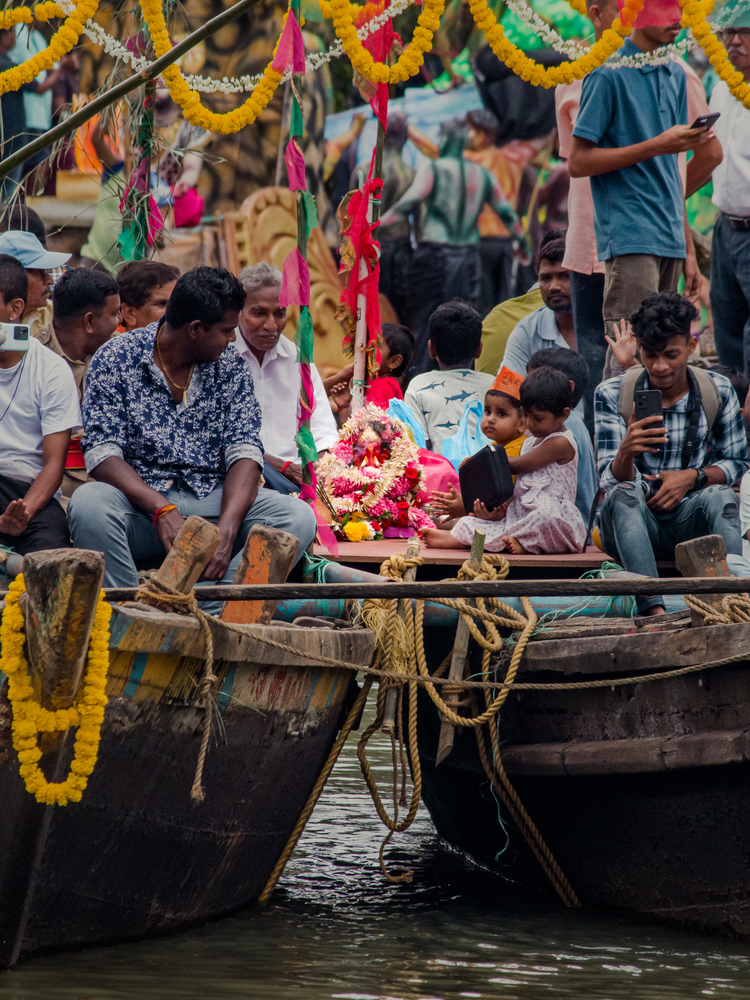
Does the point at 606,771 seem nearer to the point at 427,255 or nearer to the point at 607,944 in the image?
the point at 607,944

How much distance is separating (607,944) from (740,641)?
3.15 ft

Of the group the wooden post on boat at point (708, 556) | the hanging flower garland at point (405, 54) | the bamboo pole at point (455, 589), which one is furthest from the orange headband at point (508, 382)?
the bamboo pole at point (455, 589)

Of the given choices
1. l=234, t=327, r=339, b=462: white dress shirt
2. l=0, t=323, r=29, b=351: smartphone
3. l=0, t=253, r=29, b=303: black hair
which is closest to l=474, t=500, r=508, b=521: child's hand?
l=234, t=327, r=339, b=462: white dress shirt

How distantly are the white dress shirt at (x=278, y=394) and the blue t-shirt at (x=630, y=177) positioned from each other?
4.90 feet

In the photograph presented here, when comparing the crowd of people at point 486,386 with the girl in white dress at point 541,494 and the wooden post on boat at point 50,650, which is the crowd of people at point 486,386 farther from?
the wooden post on boat at point 50,650

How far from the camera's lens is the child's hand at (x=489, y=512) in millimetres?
4921

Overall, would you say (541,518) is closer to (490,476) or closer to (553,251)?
(490,476)

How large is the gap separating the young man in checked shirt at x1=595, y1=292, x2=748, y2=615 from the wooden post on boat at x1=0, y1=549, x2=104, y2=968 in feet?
7.04

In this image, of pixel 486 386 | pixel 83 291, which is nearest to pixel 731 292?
pixel 486 386

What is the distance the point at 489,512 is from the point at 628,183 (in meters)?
1.77

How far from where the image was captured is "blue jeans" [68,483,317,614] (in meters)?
3.95

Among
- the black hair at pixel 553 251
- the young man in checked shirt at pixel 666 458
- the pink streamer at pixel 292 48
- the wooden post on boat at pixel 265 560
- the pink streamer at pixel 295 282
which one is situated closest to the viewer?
the wooden post on boat at pixel 265 560

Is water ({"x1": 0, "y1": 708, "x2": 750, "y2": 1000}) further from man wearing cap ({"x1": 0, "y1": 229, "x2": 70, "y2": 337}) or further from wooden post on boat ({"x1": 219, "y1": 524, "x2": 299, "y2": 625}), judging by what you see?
man wearing cap ({"x1": 0, "y1": 229, "x2": 70, "y2": 337})

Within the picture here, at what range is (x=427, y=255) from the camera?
1127cm
